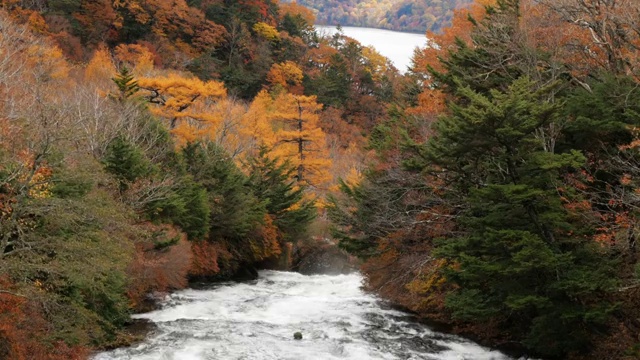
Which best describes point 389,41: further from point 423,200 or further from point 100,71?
point 423,200

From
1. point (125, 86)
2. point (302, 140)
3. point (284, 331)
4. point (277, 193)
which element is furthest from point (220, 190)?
point (302, 140)

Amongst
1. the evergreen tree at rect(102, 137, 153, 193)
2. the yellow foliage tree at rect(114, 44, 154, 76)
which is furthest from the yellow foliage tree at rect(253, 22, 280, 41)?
the evergreen tree at rect(102, 137, 153, 193)

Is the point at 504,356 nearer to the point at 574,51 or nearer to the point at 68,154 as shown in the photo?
the point at 574,51

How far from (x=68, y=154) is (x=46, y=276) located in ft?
10.4

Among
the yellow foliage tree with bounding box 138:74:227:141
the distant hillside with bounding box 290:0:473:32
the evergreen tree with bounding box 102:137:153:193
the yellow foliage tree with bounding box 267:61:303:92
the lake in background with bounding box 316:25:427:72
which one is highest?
the distant hillside with bounding box 290:0:473:32

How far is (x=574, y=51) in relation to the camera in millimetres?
19078

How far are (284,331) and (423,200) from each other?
277 inches

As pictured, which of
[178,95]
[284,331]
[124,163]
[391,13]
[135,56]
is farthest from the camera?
[391,13]

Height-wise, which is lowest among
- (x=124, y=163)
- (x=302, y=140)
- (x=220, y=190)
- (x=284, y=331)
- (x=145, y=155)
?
(x=284, y=331)

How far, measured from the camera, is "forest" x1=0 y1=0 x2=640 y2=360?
12.4m

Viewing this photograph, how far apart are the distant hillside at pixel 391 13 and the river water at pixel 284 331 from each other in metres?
54.5

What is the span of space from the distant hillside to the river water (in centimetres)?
5445

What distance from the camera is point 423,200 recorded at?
20.5 metres

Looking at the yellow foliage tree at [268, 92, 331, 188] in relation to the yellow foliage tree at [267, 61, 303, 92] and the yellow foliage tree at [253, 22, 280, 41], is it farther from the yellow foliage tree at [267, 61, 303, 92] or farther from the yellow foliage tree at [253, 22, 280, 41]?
the yellow foliage tree at [253, 22, 280, 41]
